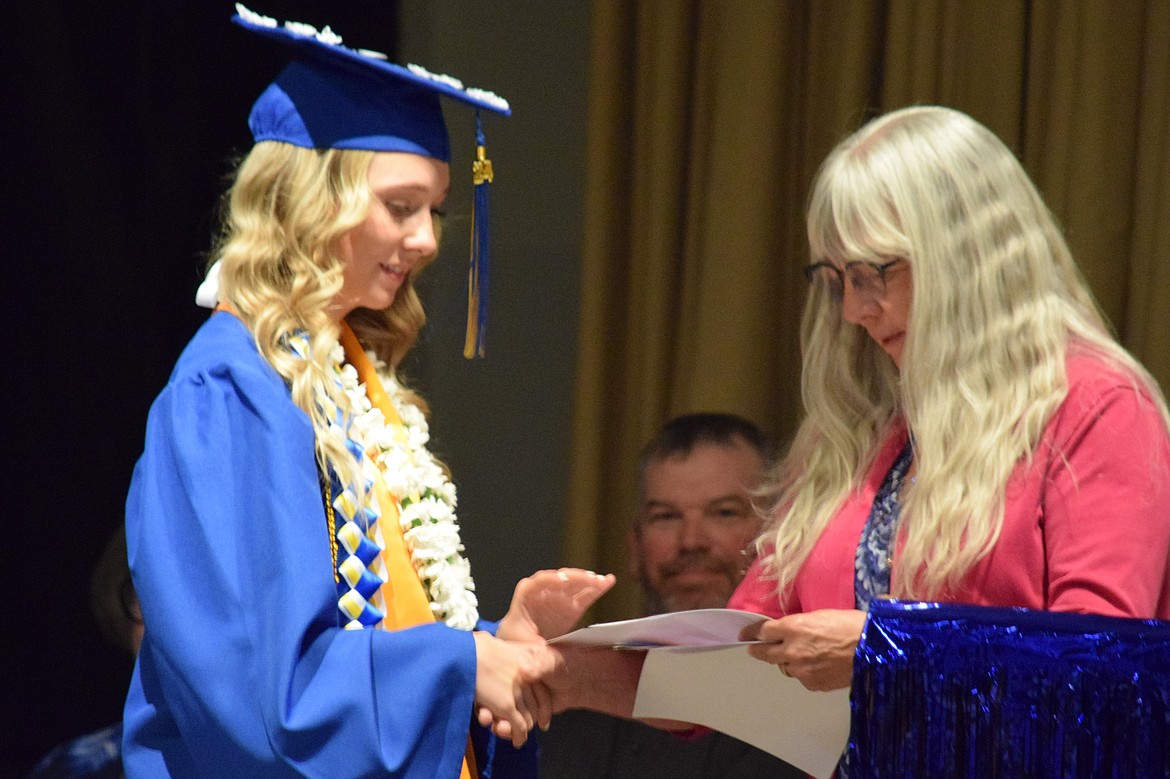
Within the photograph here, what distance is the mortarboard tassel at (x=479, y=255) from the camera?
7.39 ft

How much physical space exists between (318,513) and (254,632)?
169 mm

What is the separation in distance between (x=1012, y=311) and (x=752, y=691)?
647 mm

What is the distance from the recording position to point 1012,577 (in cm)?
197

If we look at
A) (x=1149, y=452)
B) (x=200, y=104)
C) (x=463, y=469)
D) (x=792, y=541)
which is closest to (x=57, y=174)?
(x=200, y=104)

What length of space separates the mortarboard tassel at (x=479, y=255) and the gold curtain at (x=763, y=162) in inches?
46.7

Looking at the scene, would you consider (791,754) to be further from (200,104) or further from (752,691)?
(200,104)

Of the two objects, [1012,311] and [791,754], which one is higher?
[1012,311]

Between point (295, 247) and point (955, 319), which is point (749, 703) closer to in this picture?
point (955, 319)

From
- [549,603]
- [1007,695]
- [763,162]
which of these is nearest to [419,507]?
[549,603]

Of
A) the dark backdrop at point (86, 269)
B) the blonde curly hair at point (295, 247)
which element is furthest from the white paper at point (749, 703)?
the dark backdrop at point (86, 269)

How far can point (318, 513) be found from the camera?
6.20 ft

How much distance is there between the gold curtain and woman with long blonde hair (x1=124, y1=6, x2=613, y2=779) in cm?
130

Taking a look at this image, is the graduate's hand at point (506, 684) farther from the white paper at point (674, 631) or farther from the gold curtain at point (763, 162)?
the gold curtain at point (763, 162)

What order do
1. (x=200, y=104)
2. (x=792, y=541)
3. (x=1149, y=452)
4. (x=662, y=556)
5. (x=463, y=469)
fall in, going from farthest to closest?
(x=463, y=469) < (x=200, y=104) < (x=662, y=556) < (x=792, y=541) < (x=1149, y=452)
